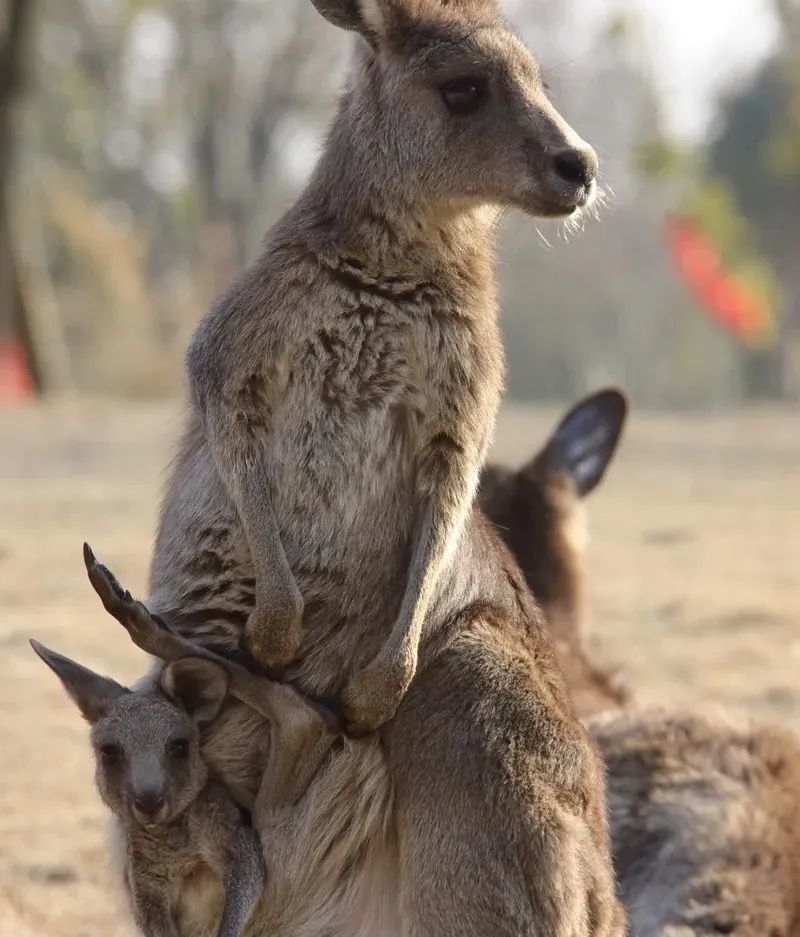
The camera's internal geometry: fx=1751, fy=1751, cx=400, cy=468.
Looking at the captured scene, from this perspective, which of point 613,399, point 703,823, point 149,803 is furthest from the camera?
point 613,399

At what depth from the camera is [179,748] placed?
3725 mm

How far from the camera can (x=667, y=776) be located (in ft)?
15.7

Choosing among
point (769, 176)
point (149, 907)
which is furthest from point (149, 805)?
point (769, 176)

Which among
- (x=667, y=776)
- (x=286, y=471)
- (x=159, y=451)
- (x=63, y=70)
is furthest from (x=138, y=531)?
(x=63, y=70)

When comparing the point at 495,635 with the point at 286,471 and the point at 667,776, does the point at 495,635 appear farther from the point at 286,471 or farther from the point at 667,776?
the point at 667,776

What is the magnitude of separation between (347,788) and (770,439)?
1308 centimetres

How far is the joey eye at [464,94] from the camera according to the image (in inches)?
155

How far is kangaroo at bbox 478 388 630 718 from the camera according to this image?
6.08m

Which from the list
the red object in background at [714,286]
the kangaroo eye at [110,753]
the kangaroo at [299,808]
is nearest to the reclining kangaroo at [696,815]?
the kangaroo at [299,808]

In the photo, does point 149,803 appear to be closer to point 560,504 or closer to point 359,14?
point 359,14

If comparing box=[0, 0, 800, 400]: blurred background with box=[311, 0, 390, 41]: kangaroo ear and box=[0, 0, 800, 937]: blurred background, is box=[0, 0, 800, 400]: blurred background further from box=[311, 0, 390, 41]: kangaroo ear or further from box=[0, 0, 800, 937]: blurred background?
box=[311, 0, 390, 41]: kangaroo ear

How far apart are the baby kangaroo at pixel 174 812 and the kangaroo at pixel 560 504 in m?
2.22

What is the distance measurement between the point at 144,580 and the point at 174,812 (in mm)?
5234

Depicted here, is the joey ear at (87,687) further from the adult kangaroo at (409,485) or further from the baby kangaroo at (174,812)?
the adult kangaroo at (409,485)
